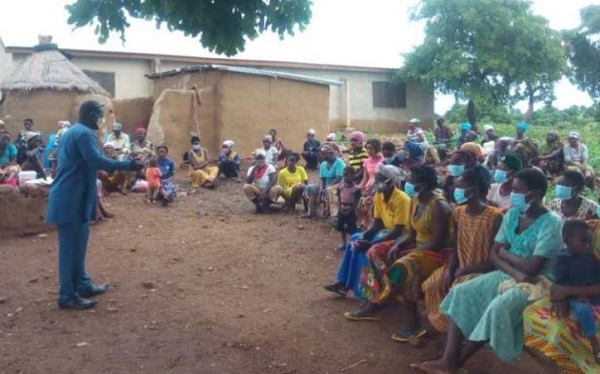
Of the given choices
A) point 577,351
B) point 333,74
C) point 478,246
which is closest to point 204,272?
point 478,246

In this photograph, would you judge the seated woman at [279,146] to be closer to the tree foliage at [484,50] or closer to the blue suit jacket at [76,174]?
the blue suit jacket at [76,174]

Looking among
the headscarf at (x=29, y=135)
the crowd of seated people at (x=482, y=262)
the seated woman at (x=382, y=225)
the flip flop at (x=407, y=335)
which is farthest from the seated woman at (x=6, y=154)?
the flip flop at (x=407, y=335)

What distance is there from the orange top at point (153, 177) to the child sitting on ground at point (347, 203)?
3.99 meters

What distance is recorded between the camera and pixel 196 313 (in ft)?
19.1

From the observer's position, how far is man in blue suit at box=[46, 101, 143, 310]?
5742 millimetres

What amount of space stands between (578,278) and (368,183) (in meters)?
5.29

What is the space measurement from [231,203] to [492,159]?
14.8ft

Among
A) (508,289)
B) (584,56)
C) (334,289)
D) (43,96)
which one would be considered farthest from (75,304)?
(584,56)

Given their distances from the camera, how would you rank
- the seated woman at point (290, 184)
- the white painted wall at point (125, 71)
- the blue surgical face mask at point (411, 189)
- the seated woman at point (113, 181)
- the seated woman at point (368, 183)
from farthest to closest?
the white painted wall at point (125, 71), the seated woman at point (113, 181), the seated woman at point (290, 184), the seated woman at point (368, 183), the blue surgical face mask at point (411, 189)

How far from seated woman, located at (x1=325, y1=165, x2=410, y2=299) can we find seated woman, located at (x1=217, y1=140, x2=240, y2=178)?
8.13 metres

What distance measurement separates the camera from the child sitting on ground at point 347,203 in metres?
8.64

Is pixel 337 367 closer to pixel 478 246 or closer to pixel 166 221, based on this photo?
pixel 478 246

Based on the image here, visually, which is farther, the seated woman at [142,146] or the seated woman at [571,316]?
the seated woman at [142,146]

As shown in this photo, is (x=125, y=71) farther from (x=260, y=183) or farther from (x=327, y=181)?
(x=327, y=181)
